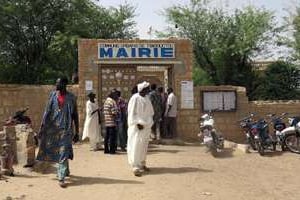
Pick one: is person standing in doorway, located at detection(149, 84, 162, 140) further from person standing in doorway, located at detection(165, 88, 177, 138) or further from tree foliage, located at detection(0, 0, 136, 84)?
tree foliage, located at detection(0, 0, 136, 84)

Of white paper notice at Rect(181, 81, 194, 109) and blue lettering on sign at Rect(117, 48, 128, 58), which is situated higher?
blue lettering on sign at Rect(117, 48, 128, 58)

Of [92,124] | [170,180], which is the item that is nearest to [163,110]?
[92,124]

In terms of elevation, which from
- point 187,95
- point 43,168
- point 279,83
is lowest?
point 43,168

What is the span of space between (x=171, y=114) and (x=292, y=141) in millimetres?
3725

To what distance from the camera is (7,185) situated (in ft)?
32.4

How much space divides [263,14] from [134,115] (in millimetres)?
18861

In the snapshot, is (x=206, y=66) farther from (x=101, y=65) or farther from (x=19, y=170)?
(x=19, y=170)

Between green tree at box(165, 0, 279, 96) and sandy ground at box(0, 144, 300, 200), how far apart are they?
13.1 m

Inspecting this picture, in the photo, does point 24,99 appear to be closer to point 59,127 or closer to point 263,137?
point 263,137

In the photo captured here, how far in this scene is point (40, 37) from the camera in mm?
26422

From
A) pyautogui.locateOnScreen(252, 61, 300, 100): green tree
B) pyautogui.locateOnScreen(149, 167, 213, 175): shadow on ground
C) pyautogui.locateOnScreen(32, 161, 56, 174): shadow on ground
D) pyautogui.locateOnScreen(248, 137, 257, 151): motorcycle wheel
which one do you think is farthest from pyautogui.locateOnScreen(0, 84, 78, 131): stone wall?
pyautogui.locateOnScreen(252, 61, 300, 100): green tree

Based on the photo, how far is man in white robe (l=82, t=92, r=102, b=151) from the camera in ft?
48.3

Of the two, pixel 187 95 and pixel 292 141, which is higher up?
pixel 187 95

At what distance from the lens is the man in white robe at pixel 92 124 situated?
14.7 meters
